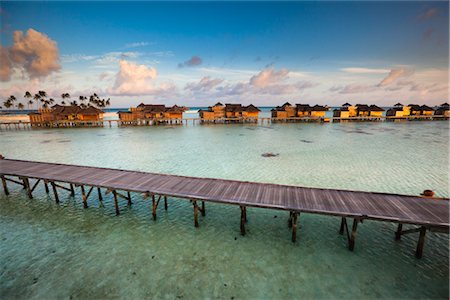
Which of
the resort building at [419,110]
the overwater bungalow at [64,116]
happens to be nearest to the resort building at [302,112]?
the resort building at [419,110]

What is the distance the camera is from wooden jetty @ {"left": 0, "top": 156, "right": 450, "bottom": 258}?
6.01 meters

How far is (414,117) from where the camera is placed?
173 ft

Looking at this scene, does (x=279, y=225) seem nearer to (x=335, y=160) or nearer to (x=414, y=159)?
(x=335, y=160)

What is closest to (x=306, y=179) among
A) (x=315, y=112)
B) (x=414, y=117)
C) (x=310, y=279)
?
(x=310, y=279)

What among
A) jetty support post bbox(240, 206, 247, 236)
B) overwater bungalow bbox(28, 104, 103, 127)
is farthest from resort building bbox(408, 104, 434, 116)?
overwater bungalow bbox(28, 104, 103, 127)

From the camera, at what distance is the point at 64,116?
44375 mm

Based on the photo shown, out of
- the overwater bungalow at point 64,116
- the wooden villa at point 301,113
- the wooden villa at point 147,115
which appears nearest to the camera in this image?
the overwater bungalow at point 64,116

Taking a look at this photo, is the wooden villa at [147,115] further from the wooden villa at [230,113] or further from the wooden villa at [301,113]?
the wooden villa at [301,113]

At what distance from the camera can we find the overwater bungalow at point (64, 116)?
43688mm

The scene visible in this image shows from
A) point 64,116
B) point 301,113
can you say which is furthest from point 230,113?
point 64,116

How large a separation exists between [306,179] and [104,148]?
20078mm

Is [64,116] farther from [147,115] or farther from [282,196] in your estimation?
[282,196]

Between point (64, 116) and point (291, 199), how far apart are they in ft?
174

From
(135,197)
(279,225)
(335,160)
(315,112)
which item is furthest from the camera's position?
(315,112)
